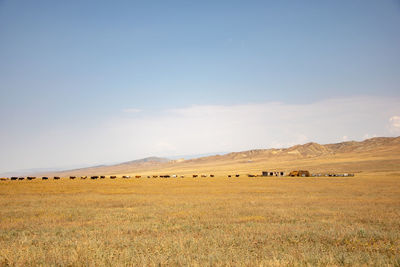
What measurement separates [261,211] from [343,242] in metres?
8.68

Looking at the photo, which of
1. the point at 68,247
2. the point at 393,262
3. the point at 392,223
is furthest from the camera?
the point at 392,223

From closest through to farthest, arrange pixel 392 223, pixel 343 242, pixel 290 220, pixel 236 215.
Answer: pixel 343 242 → pixel 392 223 → pixel 290 220 → pixel 236 215

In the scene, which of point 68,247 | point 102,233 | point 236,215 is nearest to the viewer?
point 68,247

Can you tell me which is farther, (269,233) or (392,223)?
(392,223)

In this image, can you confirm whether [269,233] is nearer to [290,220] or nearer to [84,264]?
[290,220]

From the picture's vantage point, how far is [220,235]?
457 inches

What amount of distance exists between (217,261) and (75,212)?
1480 centimetres

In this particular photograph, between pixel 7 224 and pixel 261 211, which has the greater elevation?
pixel 7 224

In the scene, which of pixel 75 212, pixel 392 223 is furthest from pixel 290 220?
pixel 75 212

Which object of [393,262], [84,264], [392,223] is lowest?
[392,223]

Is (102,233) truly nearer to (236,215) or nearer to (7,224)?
(7,224)

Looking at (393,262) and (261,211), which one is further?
(261,211)

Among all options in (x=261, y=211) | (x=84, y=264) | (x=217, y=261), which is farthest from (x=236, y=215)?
(x=84, y=264)

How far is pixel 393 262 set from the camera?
7.54 meters
